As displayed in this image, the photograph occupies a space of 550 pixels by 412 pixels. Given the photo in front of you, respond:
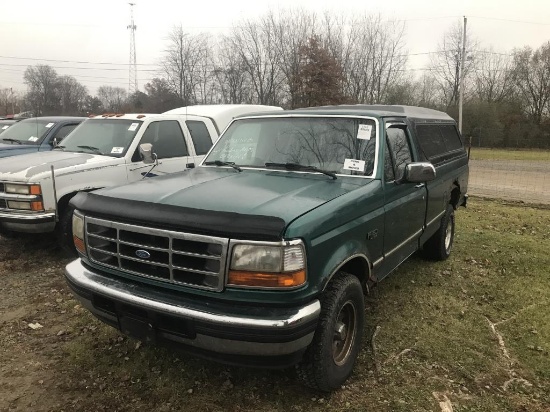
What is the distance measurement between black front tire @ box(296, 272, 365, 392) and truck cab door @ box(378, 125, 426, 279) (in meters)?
0.60

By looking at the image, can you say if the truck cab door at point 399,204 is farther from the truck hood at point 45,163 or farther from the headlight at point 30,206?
the headlight at point 30,206

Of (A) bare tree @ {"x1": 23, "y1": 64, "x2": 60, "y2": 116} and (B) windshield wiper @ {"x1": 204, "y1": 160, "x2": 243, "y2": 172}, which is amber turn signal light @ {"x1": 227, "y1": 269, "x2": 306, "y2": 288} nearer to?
(B) windshield wiper @ {"x1": 204, "y1": 160, "x2": 243, "y2": 172}

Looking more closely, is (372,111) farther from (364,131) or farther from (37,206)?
(37,206)

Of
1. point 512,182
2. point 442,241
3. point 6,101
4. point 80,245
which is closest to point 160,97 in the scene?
point 6,101

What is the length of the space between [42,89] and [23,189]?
61876 mm

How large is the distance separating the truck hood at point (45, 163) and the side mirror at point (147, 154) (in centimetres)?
45

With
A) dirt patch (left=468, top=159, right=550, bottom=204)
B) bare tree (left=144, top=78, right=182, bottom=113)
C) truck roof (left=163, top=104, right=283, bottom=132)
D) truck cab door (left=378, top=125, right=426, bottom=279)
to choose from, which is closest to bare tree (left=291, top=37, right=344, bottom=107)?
bare tree (left=144, top=78, right=182, bottom=113)

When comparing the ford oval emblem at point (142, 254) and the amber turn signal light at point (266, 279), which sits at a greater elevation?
the ford oval emblem at point (142, 254)

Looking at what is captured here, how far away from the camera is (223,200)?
2.83 meters

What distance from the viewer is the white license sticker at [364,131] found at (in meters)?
3.73

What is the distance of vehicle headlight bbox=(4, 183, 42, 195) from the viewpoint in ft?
17.1

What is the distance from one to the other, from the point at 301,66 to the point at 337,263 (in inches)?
1430

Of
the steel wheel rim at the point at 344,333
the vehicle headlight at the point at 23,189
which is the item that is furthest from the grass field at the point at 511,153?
the steel wheel rim at the point at 344,333

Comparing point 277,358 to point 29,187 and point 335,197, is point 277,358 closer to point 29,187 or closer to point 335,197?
point 335,197
